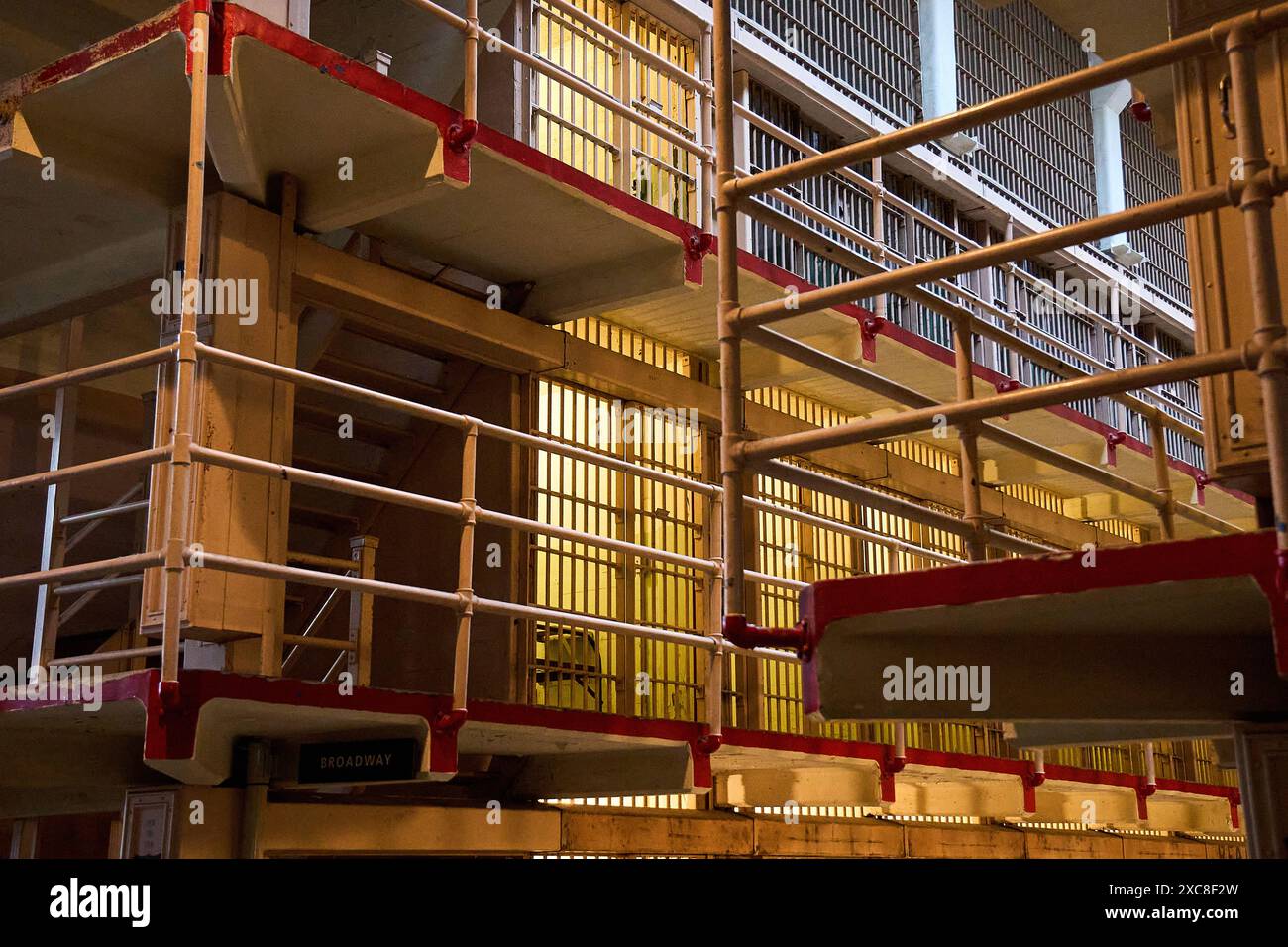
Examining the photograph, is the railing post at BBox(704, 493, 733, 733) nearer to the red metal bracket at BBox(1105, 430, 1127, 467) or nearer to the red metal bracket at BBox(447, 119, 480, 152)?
the red metal bracket at BBox(447, 119, 480, 152)

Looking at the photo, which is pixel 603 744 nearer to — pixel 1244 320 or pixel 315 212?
pixel 315 212

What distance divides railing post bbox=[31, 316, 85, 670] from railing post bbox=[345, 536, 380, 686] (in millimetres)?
1593

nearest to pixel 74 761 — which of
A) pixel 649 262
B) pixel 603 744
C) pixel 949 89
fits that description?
pixel 603 744

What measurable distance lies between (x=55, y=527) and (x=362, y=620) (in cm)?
210

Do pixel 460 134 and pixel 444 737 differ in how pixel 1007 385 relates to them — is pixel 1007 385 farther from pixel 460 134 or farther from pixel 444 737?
pixel 444 737

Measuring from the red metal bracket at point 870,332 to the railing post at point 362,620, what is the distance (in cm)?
496

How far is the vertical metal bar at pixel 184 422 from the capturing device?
5637mm

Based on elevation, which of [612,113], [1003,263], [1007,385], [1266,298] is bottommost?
[1266,298]

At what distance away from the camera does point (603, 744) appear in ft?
26.8

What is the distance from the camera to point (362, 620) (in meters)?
7.26

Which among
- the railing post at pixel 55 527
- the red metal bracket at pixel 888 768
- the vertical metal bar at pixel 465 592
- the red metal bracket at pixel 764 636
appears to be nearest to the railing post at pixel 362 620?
the vertical metal bar at pixel 465 592

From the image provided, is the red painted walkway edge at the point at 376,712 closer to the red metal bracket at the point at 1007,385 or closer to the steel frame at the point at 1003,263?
the steel frame at the point at 1003,263

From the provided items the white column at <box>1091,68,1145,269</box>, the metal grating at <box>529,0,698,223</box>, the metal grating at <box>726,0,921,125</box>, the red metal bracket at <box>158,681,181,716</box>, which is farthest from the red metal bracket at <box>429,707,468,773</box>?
the white column at <box>1091,68,1145,269</box>

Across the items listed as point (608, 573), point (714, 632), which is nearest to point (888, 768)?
point (714, 632)
